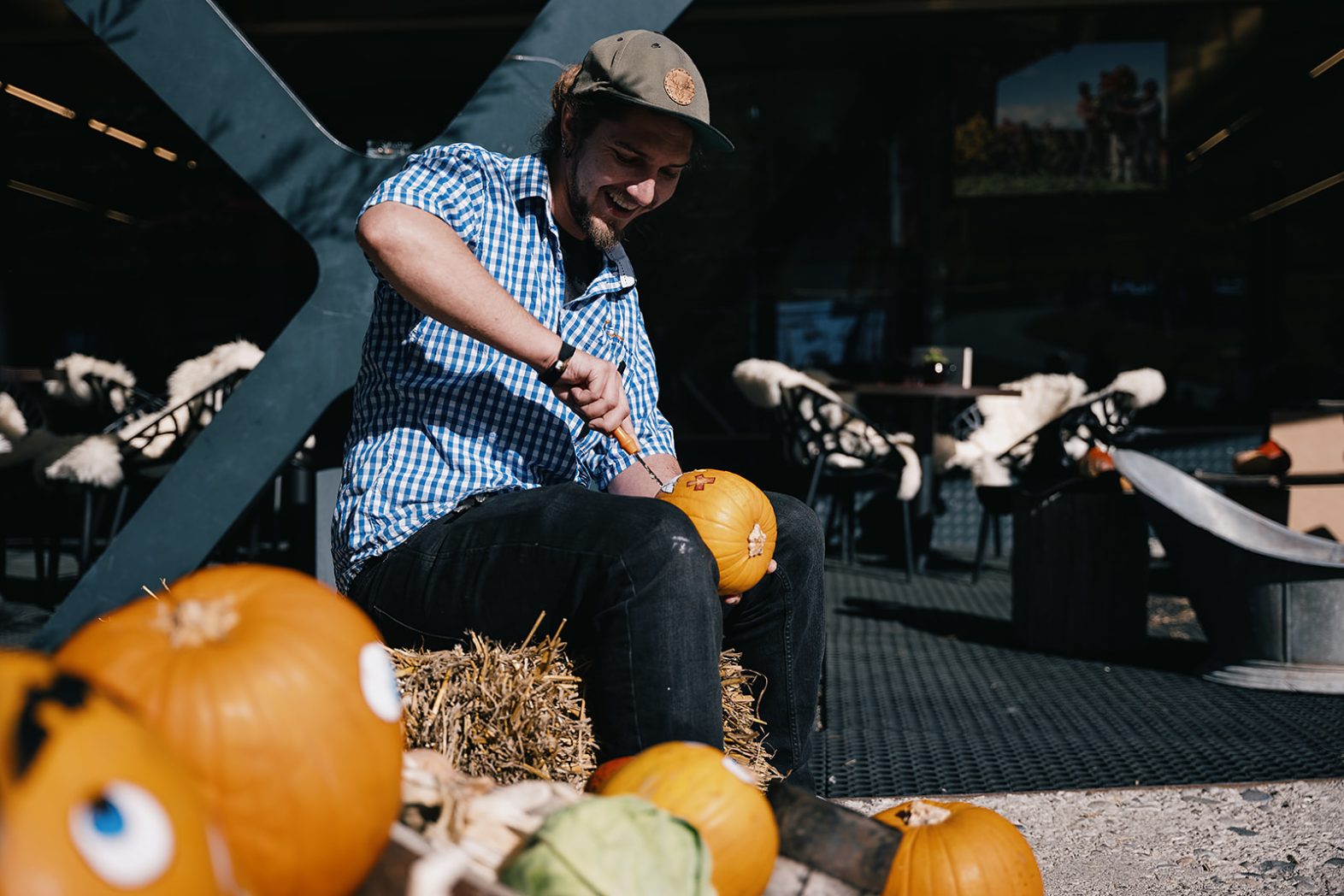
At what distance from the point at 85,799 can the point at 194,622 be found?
1.03ft

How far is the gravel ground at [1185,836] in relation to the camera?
266cm

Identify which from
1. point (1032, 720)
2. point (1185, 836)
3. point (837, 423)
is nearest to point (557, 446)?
point (1185, 836)

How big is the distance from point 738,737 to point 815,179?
8496 mm

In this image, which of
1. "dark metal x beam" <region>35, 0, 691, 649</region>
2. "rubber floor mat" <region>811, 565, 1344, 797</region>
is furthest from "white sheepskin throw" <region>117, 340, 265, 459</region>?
"rubber floor mat" <region>811, 565, 1344, 797</region>

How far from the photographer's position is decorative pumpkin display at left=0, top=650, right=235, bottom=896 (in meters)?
0.90

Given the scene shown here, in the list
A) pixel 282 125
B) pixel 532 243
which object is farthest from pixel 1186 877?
pixel 282 125

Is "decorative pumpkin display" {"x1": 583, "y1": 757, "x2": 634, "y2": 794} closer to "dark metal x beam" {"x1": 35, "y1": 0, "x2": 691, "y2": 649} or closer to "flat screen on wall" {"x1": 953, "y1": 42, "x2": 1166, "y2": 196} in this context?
"dark metal x beam" {"x1": 35, "y1": 0, "x2": 691, "y2": 649}

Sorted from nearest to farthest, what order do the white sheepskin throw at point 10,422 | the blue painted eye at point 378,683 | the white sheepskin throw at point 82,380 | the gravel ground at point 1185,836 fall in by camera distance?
the blue painted eye at point 378,683, the gravel ground at point 1185,836, the white sheepskin throw at point 10,422, the white sheepskin throw at point 82,380

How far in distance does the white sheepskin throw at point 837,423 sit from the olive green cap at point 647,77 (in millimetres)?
4841

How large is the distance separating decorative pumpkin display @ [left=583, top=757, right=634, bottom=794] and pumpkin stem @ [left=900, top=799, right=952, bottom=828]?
505 millimetres

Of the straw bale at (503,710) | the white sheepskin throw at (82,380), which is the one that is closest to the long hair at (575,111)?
the straw bale at (503,710)

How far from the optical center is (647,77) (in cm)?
224

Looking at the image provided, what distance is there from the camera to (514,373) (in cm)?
239

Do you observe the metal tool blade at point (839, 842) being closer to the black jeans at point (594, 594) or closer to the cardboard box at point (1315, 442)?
the black jeans at point (594, 594)
